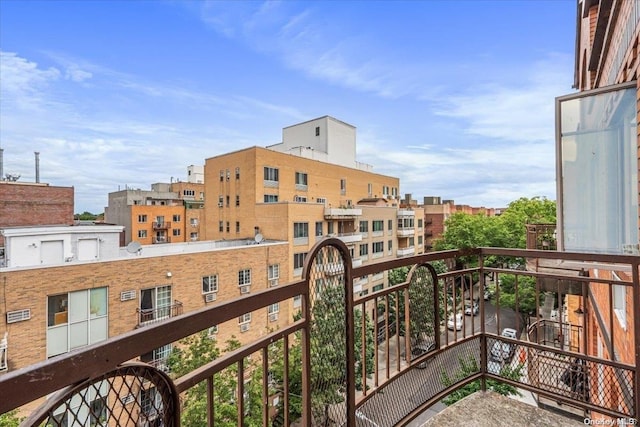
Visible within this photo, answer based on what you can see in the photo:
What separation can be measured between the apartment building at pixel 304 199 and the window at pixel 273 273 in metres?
1.11

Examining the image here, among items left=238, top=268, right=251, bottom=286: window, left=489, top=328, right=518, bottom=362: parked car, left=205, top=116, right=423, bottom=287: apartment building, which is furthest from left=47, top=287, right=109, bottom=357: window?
left=489, top=328, right=518, bottom=362: parked car

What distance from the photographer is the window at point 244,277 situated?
11.5 metres

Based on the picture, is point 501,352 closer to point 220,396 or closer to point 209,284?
point 220,396

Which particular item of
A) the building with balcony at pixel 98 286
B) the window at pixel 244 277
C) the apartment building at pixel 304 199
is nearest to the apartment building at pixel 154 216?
the apartment building at pixel 304 199

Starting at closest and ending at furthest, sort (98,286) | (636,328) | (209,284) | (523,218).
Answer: (636,328) < (98,286) < (209,284) < (523,218)

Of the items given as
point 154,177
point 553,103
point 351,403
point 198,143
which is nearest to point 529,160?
point 553,103

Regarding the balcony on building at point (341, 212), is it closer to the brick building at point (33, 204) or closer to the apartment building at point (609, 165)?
the apartment building at point (609, 165)

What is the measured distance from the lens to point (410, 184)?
31.2m

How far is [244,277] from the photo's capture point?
1170cm

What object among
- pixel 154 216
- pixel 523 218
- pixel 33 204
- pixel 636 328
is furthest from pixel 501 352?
pixel 154 216

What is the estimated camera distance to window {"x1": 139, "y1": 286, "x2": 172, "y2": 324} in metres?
9.05

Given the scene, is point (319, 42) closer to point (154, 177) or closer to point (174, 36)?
point (174, 36)

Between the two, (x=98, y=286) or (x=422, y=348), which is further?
(x=98, y=286)

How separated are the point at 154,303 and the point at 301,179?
37.2ft
